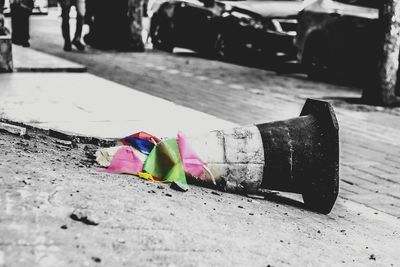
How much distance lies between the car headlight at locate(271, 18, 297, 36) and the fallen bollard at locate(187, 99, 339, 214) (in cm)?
965

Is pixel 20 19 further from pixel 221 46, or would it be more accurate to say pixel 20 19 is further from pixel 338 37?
pixel 338 37

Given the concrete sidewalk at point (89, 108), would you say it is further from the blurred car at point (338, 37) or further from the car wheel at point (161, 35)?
the car wheel at point (161, 35)

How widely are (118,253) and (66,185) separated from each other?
804mm

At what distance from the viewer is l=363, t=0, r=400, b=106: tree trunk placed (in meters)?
9.73

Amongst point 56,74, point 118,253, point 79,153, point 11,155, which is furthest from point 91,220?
point 56,74

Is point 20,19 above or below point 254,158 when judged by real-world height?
below

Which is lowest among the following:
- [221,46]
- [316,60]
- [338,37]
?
[221,46]

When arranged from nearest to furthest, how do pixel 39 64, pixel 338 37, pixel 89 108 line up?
1. pixel 89 108
2. pixel 39 64
3. pixel 338 37

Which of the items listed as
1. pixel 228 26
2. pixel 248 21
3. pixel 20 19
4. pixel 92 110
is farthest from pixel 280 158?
pixel 228 26

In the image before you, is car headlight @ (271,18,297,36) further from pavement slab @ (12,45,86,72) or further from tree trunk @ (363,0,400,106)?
pavement slab @ (12,45,86,72)

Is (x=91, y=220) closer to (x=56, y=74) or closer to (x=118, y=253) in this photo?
(x=118, y=253)

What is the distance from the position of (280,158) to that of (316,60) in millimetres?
8460

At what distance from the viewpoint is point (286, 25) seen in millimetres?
14070

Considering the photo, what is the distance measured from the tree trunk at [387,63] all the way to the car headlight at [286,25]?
4.17m
